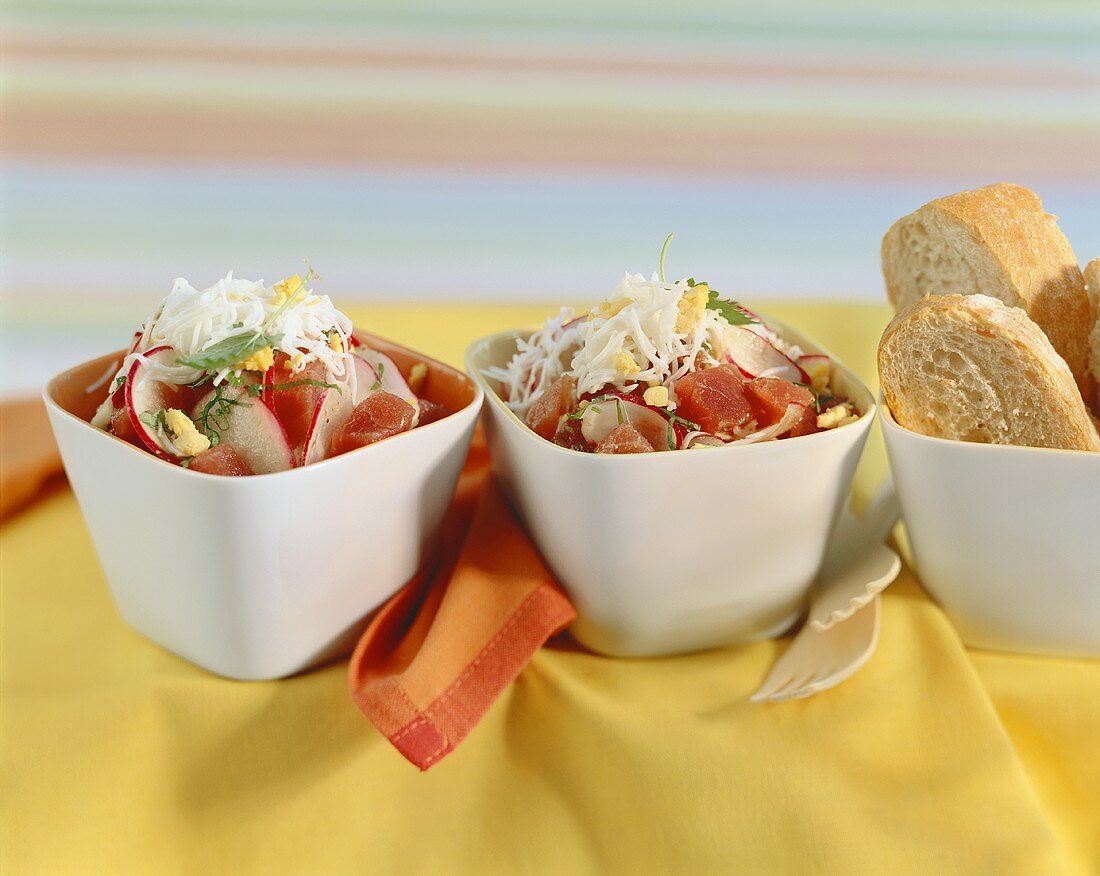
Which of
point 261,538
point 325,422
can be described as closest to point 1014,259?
point 325,422

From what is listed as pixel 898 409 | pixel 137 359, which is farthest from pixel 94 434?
pixel 898 409

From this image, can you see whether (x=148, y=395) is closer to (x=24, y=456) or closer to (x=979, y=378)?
(x=24, y=456)

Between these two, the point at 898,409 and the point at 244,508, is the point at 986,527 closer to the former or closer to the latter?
the point at 898,409

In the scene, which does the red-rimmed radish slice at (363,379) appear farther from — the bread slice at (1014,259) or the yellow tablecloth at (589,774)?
the bread slice at (1014,259)

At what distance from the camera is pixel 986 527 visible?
132 cm

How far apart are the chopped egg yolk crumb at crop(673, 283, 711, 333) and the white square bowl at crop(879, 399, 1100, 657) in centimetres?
26

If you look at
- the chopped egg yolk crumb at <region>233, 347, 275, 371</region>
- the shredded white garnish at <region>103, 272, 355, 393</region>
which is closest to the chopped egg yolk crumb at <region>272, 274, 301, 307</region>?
the shredded white garnish at <region>103, 272, 355, 393</region>

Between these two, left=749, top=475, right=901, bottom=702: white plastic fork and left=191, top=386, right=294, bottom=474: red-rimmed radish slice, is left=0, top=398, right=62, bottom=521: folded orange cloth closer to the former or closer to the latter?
left=191, top=386, right=294, bottom=474: red-rimmed radish slice

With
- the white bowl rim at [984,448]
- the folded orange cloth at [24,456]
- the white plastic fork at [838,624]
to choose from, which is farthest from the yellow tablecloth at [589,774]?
the folded orange cloth at [24,456]

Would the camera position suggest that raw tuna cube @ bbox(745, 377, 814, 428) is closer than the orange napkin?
No

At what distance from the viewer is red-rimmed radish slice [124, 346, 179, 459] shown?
129 centimetres

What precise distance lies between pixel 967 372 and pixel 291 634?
0.88 metres

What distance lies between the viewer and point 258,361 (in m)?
1.30

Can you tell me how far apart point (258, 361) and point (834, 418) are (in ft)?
2.33
